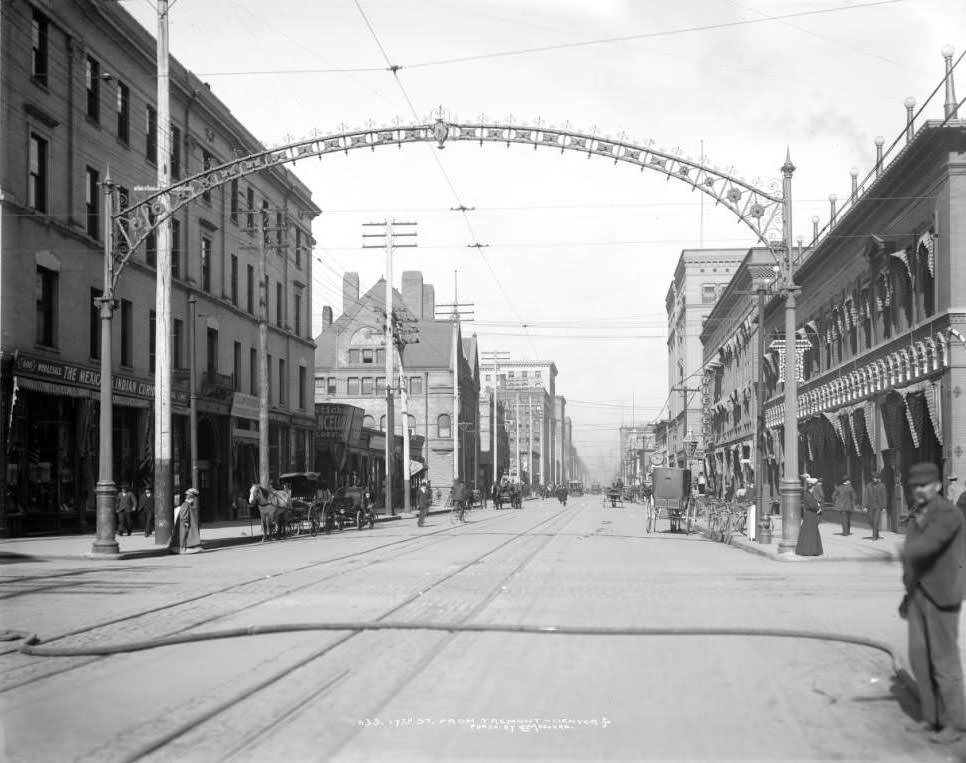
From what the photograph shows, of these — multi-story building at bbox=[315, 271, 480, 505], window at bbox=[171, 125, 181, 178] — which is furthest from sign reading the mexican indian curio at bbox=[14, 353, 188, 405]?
multi-story building at bbox=[315, 271, 480, 505]

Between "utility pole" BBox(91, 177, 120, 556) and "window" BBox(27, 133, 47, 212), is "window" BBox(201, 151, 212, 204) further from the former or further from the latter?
"utility pole" BBox(91, 177, 120, 556)

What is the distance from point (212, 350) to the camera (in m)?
45.3

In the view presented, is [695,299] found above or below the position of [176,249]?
above

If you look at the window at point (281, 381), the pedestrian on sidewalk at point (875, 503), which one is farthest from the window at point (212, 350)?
the pedestrian on sidewalk at point (875, 503)

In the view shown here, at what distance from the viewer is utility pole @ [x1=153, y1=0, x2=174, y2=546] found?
26078 mm

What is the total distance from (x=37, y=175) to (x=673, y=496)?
2280 centimetres

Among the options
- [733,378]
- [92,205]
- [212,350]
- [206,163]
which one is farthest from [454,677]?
[733,378]

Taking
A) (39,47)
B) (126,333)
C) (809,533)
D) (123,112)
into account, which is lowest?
(809,533)

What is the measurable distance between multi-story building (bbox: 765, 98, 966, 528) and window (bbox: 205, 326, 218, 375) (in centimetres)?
2244

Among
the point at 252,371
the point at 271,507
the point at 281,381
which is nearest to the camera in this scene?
the point at 271,507

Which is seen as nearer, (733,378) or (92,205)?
(92,205)

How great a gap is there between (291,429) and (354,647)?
46.1 m

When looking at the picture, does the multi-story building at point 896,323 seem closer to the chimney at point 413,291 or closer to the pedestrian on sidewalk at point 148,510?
the pedestrian on sidewalk at point 148,510

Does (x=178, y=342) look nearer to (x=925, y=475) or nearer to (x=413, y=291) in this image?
(x=925, y=475)
